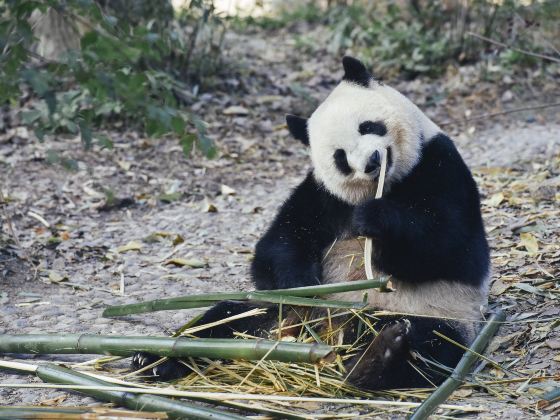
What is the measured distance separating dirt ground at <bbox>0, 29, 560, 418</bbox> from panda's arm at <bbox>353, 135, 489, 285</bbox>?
0.46 m

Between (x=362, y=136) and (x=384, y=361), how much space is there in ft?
3.65

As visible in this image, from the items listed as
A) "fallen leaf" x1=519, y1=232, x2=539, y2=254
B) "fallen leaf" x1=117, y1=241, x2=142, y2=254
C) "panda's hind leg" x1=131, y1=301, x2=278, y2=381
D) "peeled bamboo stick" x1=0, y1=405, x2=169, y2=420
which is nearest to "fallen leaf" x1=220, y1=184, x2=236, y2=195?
"fallen leaf" x1=117, y1=241, x2=142, y2=254

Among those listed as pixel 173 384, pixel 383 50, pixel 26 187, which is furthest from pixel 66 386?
pixel 383 50

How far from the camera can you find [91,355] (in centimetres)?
395

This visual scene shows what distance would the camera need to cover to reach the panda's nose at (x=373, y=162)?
148 inches

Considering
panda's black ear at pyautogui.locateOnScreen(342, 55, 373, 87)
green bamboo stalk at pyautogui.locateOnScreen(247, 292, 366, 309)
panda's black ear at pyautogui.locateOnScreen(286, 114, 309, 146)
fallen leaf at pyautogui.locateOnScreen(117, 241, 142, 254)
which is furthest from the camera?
fallen leaf at pyautogui.locateOnScreen(117, 241, 142, 254)

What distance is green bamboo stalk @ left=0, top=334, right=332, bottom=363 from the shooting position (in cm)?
329

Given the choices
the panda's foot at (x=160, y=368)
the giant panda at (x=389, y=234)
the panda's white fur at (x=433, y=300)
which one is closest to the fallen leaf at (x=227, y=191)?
the giant panda at (x=389, y=234)

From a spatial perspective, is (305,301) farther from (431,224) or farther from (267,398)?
(431,224)

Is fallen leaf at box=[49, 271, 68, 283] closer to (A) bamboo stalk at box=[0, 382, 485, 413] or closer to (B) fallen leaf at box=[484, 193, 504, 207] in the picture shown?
(A) bamboo stalk at box=[0, 382, 485, 413]

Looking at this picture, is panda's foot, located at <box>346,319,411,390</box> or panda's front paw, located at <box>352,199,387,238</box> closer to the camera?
panda's foot, located at <box>346,319,411,390</box>

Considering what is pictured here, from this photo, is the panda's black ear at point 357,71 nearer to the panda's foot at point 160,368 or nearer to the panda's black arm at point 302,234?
the panda's black arm at point 302,234

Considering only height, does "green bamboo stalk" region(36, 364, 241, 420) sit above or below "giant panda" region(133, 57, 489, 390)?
below

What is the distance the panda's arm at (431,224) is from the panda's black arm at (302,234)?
14.7 inches
